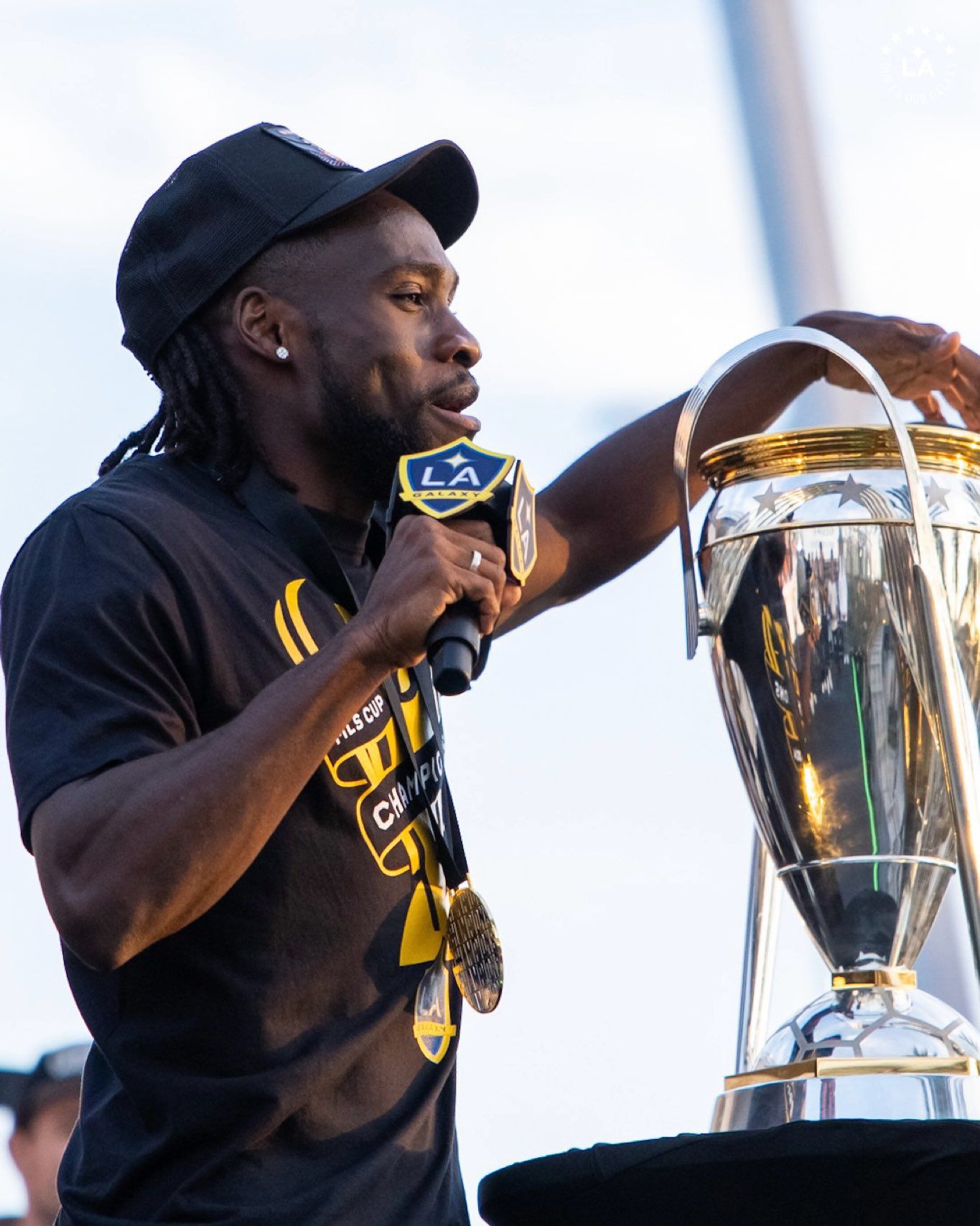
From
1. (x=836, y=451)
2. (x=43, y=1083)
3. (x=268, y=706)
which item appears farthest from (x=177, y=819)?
(x=43, y=1083)

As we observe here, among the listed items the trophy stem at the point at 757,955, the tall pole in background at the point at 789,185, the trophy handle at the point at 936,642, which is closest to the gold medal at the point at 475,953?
the trophy stem at the point at 757,955

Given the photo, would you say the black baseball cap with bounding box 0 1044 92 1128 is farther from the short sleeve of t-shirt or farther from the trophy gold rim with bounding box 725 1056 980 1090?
the trophy gold rim with bounding box 725 1056 980 1090

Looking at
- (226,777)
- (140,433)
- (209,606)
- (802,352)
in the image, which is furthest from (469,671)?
(802,352)

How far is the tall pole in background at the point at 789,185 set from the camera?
132 inches

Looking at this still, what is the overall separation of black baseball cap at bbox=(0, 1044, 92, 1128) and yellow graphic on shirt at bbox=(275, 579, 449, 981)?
2.43 m

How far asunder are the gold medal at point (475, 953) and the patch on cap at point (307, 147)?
87 cm

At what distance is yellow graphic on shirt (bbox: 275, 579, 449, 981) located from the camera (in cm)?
178

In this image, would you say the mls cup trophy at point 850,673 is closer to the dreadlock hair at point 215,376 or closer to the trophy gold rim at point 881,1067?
the trophy gold rim at point 881,1067

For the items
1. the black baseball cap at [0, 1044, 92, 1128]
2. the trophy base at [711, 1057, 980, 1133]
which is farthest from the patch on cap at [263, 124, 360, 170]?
the black baseball cap at [0, 1044, 92, 1128]

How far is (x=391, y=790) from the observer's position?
1824 mm

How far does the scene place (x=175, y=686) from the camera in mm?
1663

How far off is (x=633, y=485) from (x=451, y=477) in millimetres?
827

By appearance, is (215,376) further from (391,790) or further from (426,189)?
(391,790)

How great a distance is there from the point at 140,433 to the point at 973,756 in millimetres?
1108
